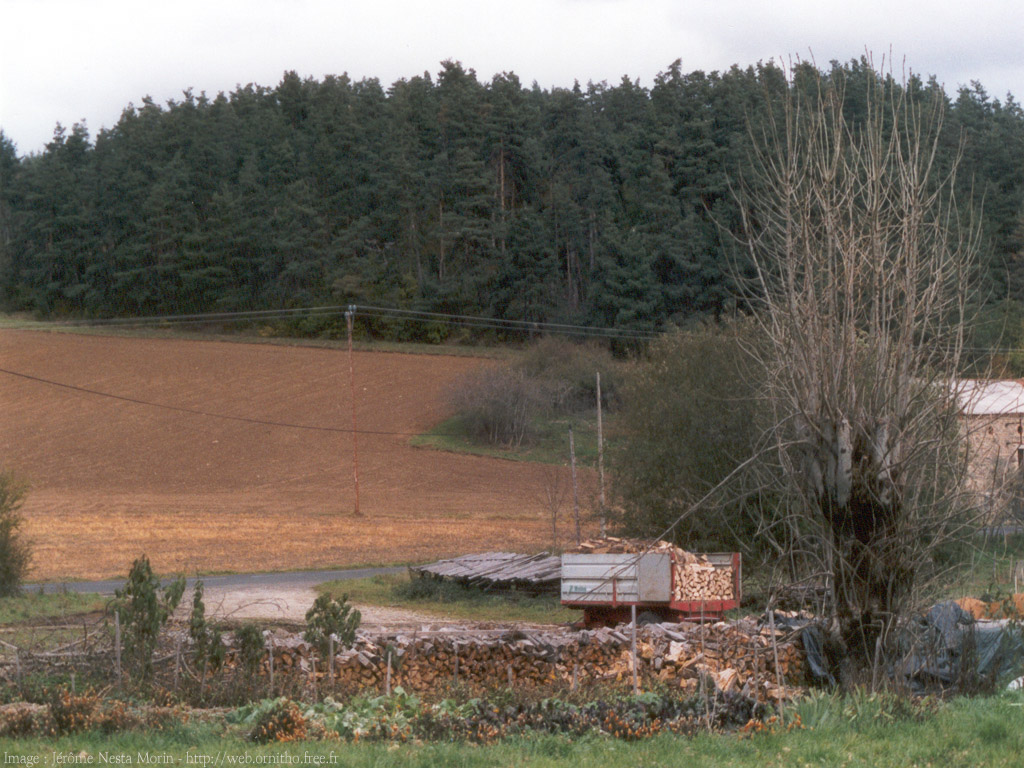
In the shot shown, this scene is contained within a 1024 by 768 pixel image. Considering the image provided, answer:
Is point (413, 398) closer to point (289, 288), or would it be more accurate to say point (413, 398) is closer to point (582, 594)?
point (289, 288)

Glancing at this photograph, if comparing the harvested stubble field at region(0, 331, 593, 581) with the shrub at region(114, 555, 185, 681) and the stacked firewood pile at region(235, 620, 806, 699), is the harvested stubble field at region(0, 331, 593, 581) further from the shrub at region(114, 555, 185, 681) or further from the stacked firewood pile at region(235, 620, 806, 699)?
the shrub at region(114, 555, 185, 681)

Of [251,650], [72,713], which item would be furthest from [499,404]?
[72,713]

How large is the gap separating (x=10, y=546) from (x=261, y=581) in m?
6.38

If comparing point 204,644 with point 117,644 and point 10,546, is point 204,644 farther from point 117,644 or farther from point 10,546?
point 10,546

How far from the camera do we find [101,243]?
94.8m

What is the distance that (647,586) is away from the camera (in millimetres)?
16812

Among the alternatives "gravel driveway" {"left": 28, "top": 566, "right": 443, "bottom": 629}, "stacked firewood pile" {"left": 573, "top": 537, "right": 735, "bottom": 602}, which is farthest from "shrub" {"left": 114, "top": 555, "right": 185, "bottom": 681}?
"stacked firewood pile" {"left": 573, "top": 537, "right": 735, "bottom": 602}

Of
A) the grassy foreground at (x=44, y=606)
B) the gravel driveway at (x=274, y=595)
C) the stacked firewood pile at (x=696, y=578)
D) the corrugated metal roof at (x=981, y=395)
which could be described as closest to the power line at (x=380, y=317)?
the corrugated metal roof at (x=981, y=395)

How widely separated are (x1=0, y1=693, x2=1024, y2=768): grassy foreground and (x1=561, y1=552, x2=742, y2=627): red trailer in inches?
356

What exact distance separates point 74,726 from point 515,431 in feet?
178

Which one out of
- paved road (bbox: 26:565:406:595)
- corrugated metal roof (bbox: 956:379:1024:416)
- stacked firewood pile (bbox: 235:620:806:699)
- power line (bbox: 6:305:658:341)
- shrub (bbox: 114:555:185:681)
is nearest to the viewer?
corrugated metal roof (bbox: 956:379:1024:416)

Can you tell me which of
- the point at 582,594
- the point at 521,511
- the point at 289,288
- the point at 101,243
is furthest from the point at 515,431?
the point at 101,243

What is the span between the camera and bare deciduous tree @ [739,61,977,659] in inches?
356

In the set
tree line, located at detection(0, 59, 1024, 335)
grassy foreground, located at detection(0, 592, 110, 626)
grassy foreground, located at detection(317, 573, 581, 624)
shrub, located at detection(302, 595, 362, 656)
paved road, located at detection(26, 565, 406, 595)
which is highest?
tree line, located at detection(0, 59, 1024, 335)
